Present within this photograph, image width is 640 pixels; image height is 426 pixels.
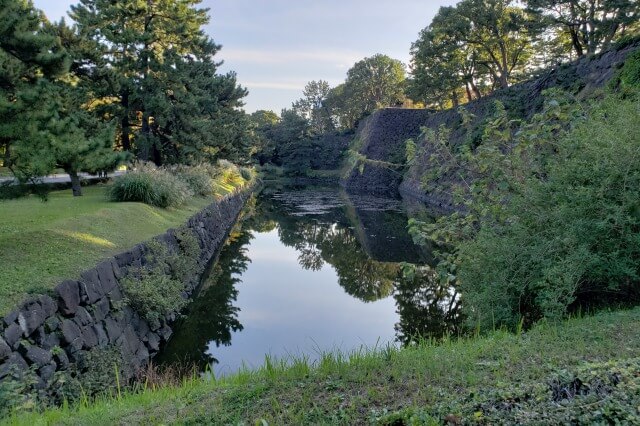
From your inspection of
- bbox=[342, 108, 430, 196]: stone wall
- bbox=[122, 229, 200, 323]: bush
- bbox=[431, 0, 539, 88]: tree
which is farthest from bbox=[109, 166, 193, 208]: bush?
bbox=[342, 108, 430, 196]: stone wall

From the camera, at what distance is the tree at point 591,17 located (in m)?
19.1

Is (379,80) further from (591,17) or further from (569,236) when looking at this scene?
(569,236)

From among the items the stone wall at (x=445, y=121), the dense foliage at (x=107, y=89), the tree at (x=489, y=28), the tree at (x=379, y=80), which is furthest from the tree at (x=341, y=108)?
the dense foliage at (x=107, y=89)

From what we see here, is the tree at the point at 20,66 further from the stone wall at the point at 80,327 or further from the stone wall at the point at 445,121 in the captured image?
the stone wall at the point at 445,121

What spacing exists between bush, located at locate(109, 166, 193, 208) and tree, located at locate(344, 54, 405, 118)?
5078cm

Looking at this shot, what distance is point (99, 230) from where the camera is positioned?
8.35 meters

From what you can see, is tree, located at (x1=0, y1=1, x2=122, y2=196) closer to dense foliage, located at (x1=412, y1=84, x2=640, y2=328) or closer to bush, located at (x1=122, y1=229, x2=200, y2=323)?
bush, located at (x1=122, y1=229, x2=200, y2=323)

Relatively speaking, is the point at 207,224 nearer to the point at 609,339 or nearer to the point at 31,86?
the point at 31,86

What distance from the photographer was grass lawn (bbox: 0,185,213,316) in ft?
17.4

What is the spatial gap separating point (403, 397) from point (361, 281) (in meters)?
8.81

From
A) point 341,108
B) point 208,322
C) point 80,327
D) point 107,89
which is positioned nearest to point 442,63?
point 107,89

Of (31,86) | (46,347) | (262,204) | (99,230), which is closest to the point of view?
(46,347)

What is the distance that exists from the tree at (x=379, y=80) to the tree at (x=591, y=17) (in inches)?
1531

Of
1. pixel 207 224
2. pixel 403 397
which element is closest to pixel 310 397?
pixel 403 397
